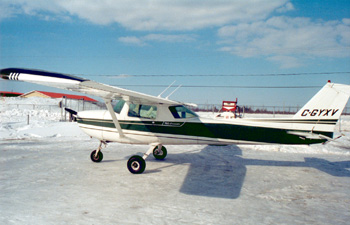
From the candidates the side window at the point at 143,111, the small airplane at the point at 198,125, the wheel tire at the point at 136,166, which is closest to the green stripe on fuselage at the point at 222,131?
the small airplane at the point at 198,125

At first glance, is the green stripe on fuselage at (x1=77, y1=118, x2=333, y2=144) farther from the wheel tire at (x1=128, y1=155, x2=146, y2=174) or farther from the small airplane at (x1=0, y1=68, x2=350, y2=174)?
the wheel tire at (x1=128, y1=155, x2=146, y2=174)

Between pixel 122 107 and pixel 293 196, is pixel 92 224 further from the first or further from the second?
pixel 122 107

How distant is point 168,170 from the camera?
25.6 feet

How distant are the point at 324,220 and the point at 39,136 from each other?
1468 cm

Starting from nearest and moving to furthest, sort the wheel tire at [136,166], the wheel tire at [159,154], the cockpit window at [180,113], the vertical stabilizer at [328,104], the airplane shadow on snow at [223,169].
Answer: the airplane shadow on snow at [223,169] < the vertical stabilizer at [328,104] < the wheel tire at [136,166] < the cockpit window at [180,113] < the wheel tire at [159,154]

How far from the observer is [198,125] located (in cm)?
773

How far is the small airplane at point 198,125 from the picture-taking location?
7219mm

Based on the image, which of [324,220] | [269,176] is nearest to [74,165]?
[269,176]

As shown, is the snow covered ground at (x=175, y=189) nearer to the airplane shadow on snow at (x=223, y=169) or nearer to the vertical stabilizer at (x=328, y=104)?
the airplane shadow on snow at (x=223, y=169)

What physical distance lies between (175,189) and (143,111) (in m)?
2.96

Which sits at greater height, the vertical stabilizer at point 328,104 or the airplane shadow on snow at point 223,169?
the vertical stabilizer at point 328,104

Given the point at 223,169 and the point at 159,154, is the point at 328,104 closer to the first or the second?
the point at 223,169

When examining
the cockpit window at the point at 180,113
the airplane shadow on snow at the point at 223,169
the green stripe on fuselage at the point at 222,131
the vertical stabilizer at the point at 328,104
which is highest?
the vertical stabilizer at the point at 328,104

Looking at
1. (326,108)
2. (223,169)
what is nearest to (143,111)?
(223,169)
